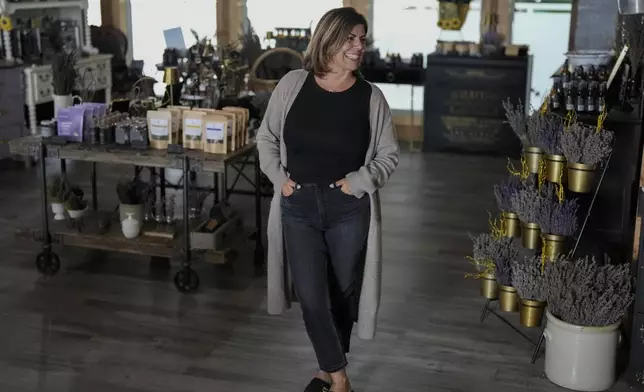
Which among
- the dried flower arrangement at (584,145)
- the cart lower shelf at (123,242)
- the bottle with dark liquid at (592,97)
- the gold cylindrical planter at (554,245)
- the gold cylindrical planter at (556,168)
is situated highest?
the bottle with dark liquid at (592,97)

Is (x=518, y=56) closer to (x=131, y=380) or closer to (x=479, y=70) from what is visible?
(x=479, y=70)

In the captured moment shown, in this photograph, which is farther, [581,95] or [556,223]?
[581,95]

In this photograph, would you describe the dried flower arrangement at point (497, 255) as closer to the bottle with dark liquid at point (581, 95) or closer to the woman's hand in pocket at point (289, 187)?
the bottle with dark liquid at point (581, 95)

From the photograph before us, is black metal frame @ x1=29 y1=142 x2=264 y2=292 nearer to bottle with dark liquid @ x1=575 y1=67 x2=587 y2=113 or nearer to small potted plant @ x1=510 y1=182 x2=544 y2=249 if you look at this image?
small potted plant @ x1=510 y1=182 x2=544 y2=249

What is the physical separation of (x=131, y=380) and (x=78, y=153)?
4.80ft

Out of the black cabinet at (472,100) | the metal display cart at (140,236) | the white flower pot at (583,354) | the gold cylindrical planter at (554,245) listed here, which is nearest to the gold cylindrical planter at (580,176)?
the gold cylindrical planter at (554,245)

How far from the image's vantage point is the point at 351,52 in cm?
294

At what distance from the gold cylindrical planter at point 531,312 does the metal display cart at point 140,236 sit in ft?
5.15

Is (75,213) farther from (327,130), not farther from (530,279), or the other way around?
(530,279)

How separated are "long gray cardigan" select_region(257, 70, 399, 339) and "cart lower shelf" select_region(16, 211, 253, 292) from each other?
1410mm

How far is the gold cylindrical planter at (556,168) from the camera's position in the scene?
12.6 ft

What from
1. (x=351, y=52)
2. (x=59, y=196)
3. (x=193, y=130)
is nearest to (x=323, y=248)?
(x=351, y=52)

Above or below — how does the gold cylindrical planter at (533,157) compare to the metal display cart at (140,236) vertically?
above

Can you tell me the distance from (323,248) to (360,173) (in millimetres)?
314
